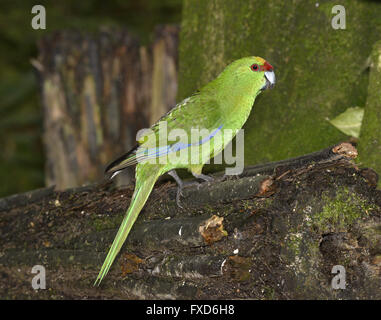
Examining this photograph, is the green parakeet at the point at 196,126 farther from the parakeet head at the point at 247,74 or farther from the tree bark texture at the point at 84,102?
the tree bark texture at the point at 84,102

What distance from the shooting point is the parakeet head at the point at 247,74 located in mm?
3822

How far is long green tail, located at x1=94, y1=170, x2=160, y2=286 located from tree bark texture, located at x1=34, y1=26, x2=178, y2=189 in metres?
3.49

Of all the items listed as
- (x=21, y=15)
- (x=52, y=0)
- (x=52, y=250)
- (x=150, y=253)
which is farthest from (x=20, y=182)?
(x=150, y=253)

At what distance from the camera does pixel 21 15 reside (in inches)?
332

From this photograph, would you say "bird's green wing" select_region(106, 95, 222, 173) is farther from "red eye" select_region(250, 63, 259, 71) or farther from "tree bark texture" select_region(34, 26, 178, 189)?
"tree bark texture" select_region(34, 26, 178, 189)

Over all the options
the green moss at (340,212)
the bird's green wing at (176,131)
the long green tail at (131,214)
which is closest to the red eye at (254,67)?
the bird's green wing at (176,131)

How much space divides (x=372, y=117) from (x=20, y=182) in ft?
23.3

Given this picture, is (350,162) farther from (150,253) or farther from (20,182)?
(20,182)

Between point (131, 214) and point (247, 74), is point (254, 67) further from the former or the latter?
point (131, 214)

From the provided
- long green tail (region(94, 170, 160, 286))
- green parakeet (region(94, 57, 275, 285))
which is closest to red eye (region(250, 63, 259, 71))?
green parakeet (region(94, 57, 275, 285))

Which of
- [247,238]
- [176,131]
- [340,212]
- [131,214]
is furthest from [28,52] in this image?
[340,212]

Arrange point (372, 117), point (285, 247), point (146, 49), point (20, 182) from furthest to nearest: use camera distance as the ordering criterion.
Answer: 1. point (20, 182)
2. point (146, 49)
3. point (372, 117)
4. point (285, 247)

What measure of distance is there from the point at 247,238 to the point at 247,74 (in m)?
1.37

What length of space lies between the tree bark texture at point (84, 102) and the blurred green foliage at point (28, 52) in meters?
0.76
